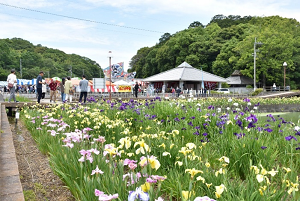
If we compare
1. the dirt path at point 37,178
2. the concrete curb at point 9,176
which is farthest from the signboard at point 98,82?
the concrete curb at point 9,176

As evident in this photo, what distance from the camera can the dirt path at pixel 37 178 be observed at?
231 cm

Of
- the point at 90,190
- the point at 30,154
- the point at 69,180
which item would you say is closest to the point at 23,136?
the point at 30,154

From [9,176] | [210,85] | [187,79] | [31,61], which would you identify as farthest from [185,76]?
[31,61]

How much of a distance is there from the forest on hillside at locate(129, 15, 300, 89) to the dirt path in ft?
106

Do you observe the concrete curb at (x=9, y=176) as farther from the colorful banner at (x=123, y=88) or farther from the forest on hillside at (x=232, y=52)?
the forest on hillside at (x=232, y=52)

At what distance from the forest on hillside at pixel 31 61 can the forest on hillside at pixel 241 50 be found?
2884 centimetres

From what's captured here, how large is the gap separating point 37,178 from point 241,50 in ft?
128

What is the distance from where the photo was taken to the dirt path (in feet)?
7.58

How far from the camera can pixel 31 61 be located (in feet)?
232

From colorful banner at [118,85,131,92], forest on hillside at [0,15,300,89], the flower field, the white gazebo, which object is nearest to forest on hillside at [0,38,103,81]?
forest on hillside at [0,15,300,89]

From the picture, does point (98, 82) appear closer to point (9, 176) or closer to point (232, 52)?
point (9, 176)

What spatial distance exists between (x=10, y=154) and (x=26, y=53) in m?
75.5

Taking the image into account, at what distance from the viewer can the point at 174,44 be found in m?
51.8

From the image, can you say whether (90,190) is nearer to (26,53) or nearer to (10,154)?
(10,154)
